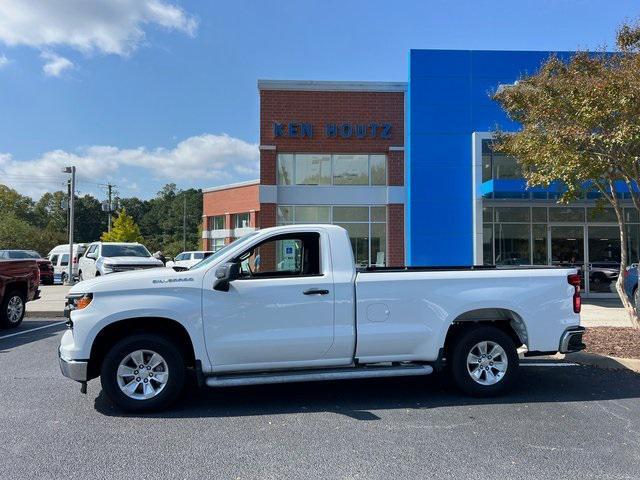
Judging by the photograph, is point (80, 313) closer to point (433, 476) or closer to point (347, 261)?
point (347, 261)

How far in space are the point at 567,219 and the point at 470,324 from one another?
1225 cm

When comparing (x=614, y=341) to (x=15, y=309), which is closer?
(x=614, y=341)

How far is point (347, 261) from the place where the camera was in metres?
5.71

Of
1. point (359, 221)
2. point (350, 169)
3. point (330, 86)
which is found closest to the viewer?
point (330, 86)

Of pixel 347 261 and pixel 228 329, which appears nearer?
pixel 228 329

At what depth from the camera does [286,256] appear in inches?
259

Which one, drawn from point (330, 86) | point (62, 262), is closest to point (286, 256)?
point (330, 86)

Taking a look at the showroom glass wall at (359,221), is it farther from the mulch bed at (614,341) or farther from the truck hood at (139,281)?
the truck hood at (139,281)

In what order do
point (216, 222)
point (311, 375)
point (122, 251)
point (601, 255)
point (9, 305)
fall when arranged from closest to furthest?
point (311, 375), point (9, 305), point (601, 255), point (122, 251), point (216, 222)

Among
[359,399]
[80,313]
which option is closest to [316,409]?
[359,399]

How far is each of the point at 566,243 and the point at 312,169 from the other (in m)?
8.56

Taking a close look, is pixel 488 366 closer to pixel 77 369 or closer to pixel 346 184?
pixel 77 369

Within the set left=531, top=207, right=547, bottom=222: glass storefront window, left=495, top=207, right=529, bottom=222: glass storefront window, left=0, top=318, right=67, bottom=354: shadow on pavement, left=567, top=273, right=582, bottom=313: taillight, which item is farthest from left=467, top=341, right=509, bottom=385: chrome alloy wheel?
left=531, top=207, right=547, bottom=222: glass storefront window

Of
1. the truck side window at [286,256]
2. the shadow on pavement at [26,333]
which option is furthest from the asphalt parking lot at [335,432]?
the shadow on pavement at [26,333]
